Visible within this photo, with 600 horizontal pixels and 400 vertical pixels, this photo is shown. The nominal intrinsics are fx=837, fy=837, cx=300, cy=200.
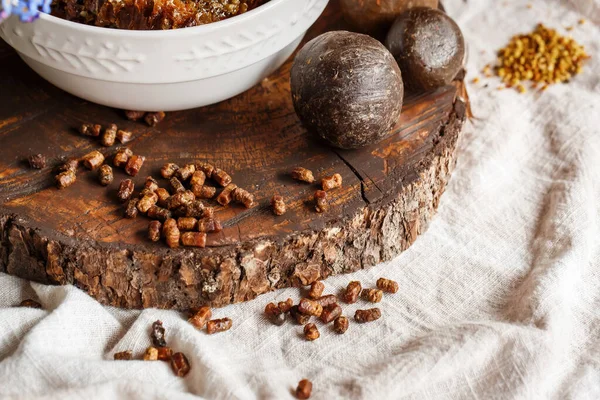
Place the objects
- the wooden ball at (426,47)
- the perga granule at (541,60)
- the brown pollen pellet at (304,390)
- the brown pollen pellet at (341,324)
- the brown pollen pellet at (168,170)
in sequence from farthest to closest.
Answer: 1. the perga granule at (541,60)
2. the wooden ball at (426,47)
3. the brown pollen pellet at (168,170)
4. the brown pollen pellet at (341,324)
5. the brown pollen pellet at (304,390)

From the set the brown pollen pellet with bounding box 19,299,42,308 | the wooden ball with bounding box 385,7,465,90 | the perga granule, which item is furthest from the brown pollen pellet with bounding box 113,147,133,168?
the perga granule

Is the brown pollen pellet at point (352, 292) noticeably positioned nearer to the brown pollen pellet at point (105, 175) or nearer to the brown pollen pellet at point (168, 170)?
the brown pollen pellet at point (168, 170)

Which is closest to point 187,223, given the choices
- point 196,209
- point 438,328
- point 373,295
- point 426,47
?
point 196,209

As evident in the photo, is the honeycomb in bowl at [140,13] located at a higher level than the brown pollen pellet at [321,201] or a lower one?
higher

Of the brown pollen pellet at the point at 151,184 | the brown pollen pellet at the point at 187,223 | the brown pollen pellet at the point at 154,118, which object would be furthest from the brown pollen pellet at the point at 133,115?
the brown pollen pellet at the point at 187,223

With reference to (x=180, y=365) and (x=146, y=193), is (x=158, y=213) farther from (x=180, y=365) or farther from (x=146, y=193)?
(x=180, y=365)

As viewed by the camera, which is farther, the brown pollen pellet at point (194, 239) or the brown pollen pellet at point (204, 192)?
the brown pollen pellet at point (204, 192)
